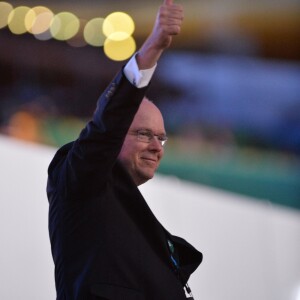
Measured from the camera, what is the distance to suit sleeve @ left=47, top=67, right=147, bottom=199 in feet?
4.02

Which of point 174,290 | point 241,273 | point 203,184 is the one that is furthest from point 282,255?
point 174,290

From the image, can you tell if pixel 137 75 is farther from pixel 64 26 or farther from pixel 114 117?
pixel 64 26

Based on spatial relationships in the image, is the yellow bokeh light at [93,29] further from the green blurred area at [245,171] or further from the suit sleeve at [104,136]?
the suit sleeve at [104,136]

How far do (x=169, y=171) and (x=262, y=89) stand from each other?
1.30 ft

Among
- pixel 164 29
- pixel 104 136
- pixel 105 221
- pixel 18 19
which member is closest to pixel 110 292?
pixel 105 221

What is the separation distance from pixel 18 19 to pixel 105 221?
123 centimetres

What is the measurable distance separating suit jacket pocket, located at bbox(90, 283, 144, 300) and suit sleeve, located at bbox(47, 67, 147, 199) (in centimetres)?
17

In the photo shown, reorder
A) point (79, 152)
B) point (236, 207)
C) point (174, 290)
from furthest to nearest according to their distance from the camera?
1. point (236, 207)
2. point (174, 290)
3. point (79, 152)

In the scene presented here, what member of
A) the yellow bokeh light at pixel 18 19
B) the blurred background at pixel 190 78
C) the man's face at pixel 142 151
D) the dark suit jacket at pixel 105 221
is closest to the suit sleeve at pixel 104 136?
the dark suit jacket at pixel 105 221

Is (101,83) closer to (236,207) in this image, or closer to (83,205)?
(236,207)

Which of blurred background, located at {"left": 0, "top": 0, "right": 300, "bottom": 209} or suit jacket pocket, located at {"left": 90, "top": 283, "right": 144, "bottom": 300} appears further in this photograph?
blurred background, located at {"left": 0, "top": 0, "right": 300, "bottom": 209}

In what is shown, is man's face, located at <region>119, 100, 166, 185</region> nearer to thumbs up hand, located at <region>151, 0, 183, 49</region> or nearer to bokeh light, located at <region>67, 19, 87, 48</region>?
thumbs up hand, located at <region>151, 0, 183, 49</region>

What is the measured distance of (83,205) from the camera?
1.30 meters

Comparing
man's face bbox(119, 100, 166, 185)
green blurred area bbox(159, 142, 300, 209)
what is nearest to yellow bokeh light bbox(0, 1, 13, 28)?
green blurred area bbox(159, 142, 300, 209)
